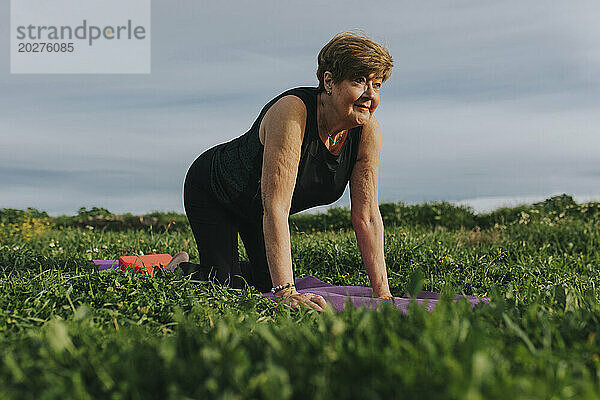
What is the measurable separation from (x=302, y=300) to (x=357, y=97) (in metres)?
1.31

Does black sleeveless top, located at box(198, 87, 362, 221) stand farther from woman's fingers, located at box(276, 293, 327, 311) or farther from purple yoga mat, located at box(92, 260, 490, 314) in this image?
woman's fingers, located at box(276, 293, 327, 311)

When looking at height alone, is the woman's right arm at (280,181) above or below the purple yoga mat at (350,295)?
above

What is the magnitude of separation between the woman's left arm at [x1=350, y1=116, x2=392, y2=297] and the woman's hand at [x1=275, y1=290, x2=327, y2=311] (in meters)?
0.96

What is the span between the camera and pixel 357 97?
3.46 m

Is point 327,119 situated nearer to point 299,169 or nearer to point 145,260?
point 299,169

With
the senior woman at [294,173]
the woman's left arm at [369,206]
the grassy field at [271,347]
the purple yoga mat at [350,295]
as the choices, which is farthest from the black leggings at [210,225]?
the woman's left arm at [369,206]

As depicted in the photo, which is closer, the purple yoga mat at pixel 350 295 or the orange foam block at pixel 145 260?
the purple yoga mat at pixel 350 295

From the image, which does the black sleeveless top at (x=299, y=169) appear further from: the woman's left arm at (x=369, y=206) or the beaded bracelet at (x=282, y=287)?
the beaded bracelet at (x=282, y=287)

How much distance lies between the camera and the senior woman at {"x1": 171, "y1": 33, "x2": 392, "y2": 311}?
335 centimetres

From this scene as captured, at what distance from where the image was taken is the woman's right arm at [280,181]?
327cm

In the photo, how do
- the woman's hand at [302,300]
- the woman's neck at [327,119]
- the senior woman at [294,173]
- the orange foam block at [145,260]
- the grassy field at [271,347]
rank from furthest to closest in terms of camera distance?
1. the orange foam block at [145,260]
2. the woman's neck at [327,119]
3. the senior woman at [294,173]
4. the woman's hand at [302,300]
5. the grassy field at [271,347]

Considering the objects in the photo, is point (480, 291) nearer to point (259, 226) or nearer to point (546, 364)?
point (259, 226)

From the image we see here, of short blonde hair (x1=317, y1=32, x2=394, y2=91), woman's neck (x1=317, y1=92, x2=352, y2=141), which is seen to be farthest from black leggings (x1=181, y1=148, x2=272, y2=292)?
short blonde hair (x1=317, y1=32, x2=394, y2=91)

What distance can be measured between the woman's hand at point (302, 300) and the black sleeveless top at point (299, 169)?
1009mm
